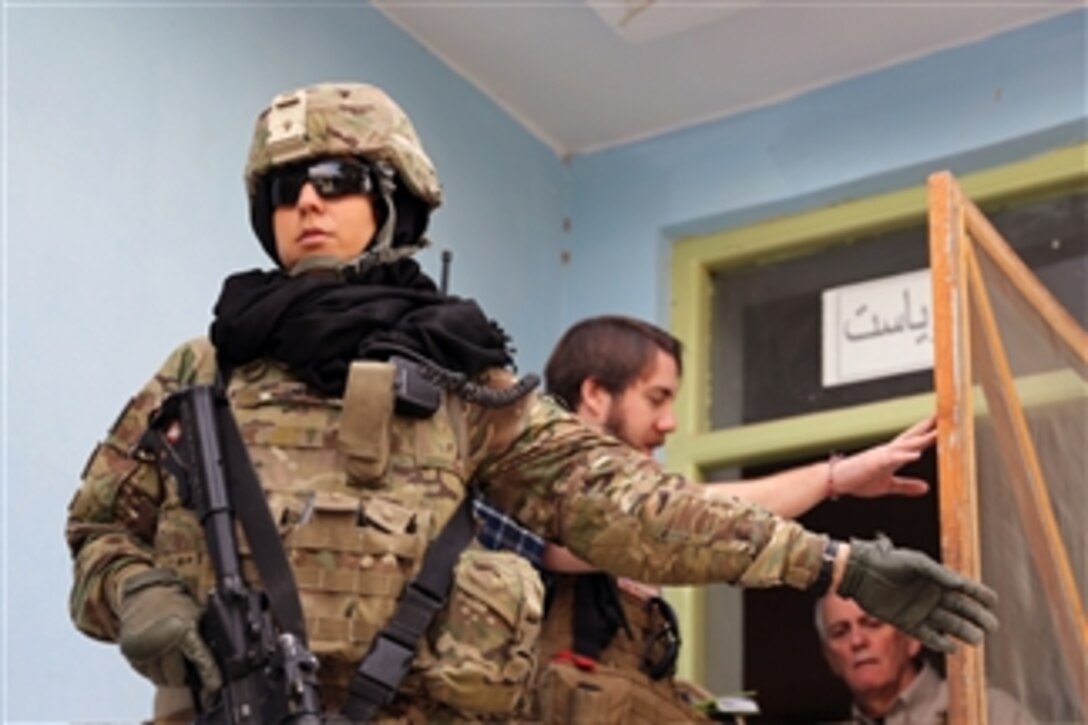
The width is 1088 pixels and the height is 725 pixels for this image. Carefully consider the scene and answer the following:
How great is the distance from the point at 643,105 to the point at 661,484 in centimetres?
227

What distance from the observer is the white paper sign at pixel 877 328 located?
4.43 m

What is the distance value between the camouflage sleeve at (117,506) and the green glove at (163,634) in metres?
0.13

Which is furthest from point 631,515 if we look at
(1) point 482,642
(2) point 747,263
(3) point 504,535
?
(2) point 747,263

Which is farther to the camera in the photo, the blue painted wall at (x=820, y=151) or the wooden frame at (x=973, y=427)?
the blue painted wall at (x=820, y=151)

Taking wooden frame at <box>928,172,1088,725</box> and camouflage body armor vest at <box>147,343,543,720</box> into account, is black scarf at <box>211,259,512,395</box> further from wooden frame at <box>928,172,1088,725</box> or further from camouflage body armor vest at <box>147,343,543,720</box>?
wooden frame at <box>928,172,1088,725</box>

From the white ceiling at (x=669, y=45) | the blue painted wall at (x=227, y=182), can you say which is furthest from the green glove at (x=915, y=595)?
the white ceiling at (x=669, y=45)

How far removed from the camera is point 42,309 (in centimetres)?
351

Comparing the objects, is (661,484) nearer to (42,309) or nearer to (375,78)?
(42,309)

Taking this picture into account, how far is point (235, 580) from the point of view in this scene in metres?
2.39

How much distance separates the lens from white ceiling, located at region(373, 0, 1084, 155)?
14.3 feet

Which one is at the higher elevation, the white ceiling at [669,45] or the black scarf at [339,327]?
the white ceiling at [669,45]

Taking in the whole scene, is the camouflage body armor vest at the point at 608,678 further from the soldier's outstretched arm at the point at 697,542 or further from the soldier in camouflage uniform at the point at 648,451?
the soldier's outstretched arm at the point at 697,542

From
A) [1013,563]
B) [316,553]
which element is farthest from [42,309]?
[1013,563]

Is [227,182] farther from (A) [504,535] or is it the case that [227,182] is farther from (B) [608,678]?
(B) [608,678]
